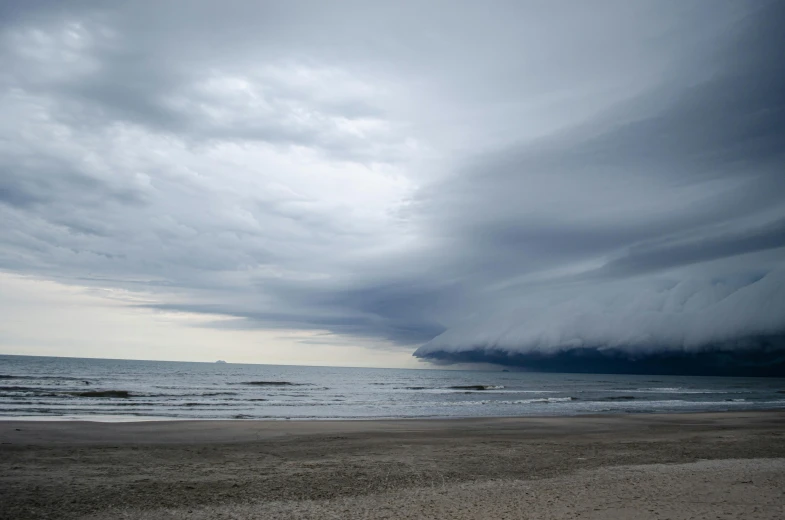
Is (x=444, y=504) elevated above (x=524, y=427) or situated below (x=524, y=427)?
above

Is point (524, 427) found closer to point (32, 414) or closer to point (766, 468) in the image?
point (766, 468)

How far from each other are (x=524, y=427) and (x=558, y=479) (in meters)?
13.7

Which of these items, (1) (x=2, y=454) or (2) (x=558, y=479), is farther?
(1) (x=2, y=454)

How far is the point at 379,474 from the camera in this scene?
39.3 feet

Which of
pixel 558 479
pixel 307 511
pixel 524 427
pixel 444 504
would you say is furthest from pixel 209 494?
pixel 524 427

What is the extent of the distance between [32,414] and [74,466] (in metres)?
19.2

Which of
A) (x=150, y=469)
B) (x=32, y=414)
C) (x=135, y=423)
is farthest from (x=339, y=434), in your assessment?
(x=32, y=414)

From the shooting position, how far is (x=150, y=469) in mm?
12328

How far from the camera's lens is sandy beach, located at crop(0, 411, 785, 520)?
8.82 metres

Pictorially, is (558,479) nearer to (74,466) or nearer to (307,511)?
(307,511)

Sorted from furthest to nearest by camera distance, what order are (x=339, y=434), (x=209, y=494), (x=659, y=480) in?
(x=339, y=434), (x=659, y=480), (x=209, y=494)

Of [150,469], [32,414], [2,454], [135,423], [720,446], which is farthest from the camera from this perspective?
[32,414]

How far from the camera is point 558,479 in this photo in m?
11.4

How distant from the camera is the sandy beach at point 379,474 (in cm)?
882
